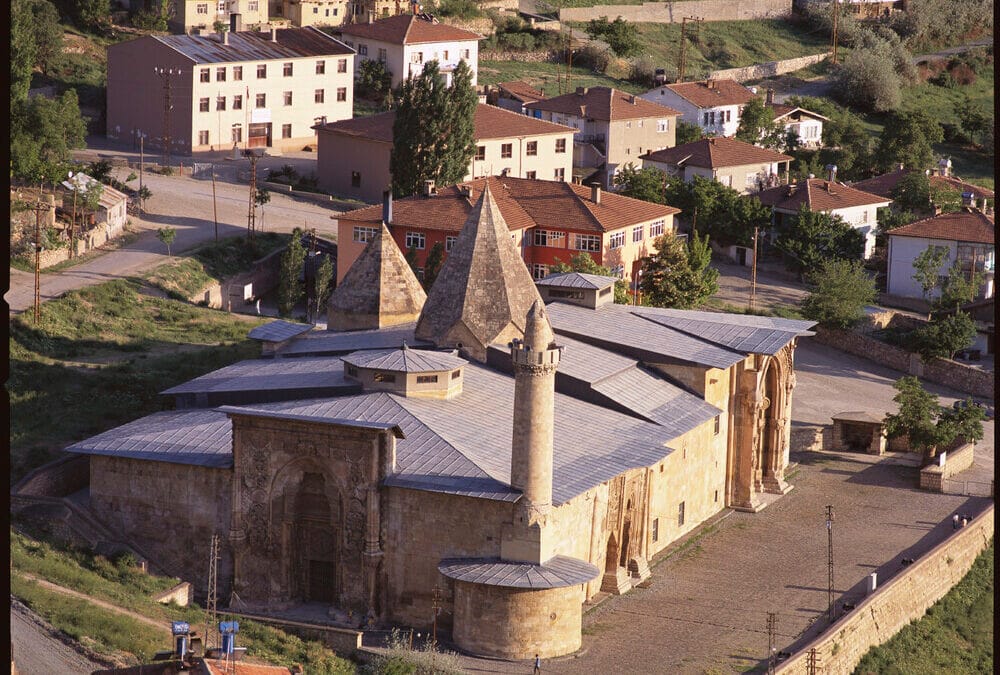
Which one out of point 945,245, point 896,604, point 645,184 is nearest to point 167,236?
point 645,184

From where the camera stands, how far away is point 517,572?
34594mm

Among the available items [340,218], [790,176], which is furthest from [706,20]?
[340,218]

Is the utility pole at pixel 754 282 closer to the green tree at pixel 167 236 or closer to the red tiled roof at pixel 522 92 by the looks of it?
the green tree at pixel 167 236

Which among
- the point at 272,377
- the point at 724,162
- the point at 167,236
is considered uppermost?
the point at 724,162

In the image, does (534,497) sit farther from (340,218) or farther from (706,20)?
(706,20)

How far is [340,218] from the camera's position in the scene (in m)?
66.6

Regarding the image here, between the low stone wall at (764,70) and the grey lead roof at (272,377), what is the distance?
7759cm

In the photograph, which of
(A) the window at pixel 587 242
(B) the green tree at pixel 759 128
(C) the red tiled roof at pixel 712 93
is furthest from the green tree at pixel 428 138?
(C) the red tiled roof at pixel 712 93

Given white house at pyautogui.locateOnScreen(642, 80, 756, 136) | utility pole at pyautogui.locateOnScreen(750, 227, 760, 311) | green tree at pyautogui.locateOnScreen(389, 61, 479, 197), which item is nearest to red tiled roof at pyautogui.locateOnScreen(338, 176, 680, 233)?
green tree at pyautogui.locateOnScreen(389, 61, 479, 197)

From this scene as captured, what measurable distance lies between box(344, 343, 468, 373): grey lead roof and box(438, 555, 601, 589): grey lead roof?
5747mm

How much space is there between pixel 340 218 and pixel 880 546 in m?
29.6

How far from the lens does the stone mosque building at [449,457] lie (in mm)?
34812

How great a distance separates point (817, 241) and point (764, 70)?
153 ft

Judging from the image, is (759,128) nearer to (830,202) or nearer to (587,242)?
(830,202)
